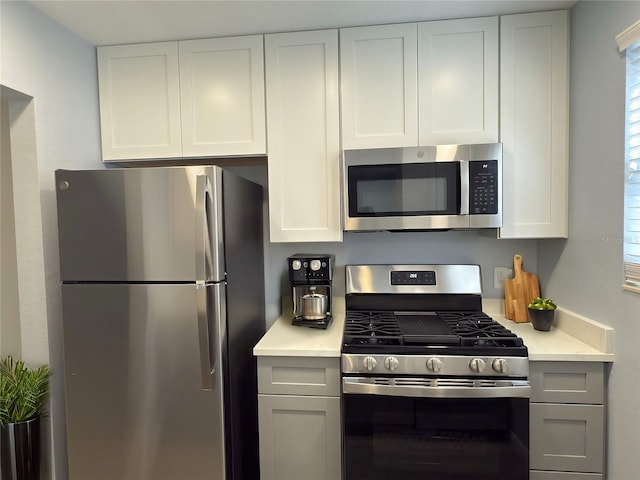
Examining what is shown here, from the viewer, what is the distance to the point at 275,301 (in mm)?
2160

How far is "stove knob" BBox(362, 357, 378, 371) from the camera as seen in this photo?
143 centimetres

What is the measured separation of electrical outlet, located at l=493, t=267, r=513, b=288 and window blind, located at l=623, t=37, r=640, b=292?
0.71 meters

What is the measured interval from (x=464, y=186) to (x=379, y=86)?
0.65 metres

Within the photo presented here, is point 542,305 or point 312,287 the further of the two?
point 312,287

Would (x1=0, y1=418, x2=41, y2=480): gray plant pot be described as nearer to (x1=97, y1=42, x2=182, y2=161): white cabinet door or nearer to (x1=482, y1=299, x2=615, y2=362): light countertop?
(x1=97, y1=42, x2=182, y2=161): white cabinet door

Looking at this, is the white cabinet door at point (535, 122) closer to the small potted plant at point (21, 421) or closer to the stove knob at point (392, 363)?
the stove knob at point (392, 363)

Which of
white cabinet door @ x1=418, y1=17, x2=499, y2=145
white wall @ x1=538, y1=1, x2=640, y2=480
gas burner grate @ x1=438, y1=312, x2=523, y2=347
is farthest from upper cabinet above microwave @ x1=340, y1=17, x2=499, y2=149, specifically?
gas burner grate @ x1=438, y1=312, x2=523, y2=347

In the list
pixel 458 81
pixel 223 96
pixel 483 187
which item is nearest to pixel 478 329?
pixel 483 187

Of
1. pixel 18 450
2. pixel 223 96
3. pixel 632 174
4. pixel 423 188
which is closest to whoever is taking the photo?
pixel 632 174

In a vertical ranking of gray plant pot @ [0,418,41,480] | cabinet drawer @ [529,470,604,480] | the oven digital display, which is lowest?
cabinet drawer @ [529,470,604,480]

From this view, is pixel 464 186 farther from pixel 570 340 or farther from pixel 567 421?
pixel 567 421

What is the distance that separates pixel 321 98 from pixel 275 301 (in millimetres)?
1203

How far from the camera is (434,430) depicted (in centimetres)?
141

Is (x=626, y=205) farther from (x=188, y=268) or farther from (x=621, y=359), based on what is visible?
(x=188, y=268)
